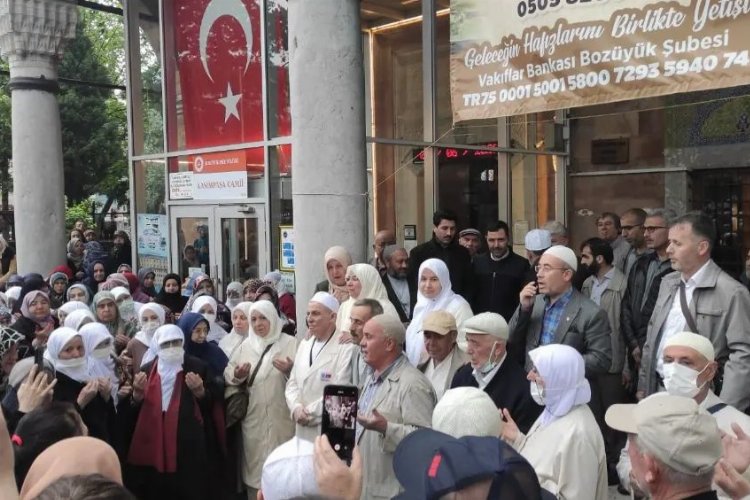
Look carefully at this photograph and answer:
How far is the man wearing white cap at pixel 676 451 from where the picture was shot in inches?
86.3

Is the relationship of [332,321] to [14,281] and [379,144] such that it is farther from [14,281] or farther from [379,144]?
[14,281]

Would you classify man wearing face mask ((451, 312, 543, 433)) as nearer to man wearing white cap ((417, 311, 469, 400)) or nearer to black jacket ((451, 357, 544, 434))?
black jacket ((451, 357, 544, 434))

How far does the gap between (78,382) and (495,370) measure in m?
2.73

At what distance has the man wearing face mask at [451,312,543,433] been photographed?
3850 mm

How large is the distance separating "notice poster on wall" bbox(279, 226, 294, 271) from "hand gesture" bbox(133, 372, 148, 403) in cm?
481

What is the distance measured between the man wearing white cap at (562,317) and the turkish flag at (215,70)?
6214 mm

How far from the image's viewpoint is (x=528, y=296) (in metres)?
5.09

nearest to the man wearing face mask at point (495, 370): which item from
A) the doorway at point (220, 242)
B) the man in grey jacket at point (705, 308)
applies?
the man in grey jacket at point (705, 308)

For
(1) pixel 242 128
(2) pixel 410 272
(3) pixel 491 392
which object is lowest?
(3) pixel 491 392

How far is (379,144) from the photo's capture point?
895 centimetres

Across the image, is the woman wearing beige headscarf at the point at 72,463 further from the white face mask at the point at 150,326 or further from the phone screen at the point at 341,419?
the white face mask at the point at 150,326

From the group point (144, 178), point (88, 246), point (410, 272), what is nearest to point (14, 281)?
point (88, 246)

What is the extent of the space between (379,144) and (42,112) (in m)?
6.00

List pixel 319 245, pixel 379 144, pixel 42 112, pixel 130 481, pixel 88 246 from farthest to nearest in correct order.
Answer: pixel 88 246 → pixel 42 112 → pixel 379 144 → pixel 319 245 → pixel 130 481
